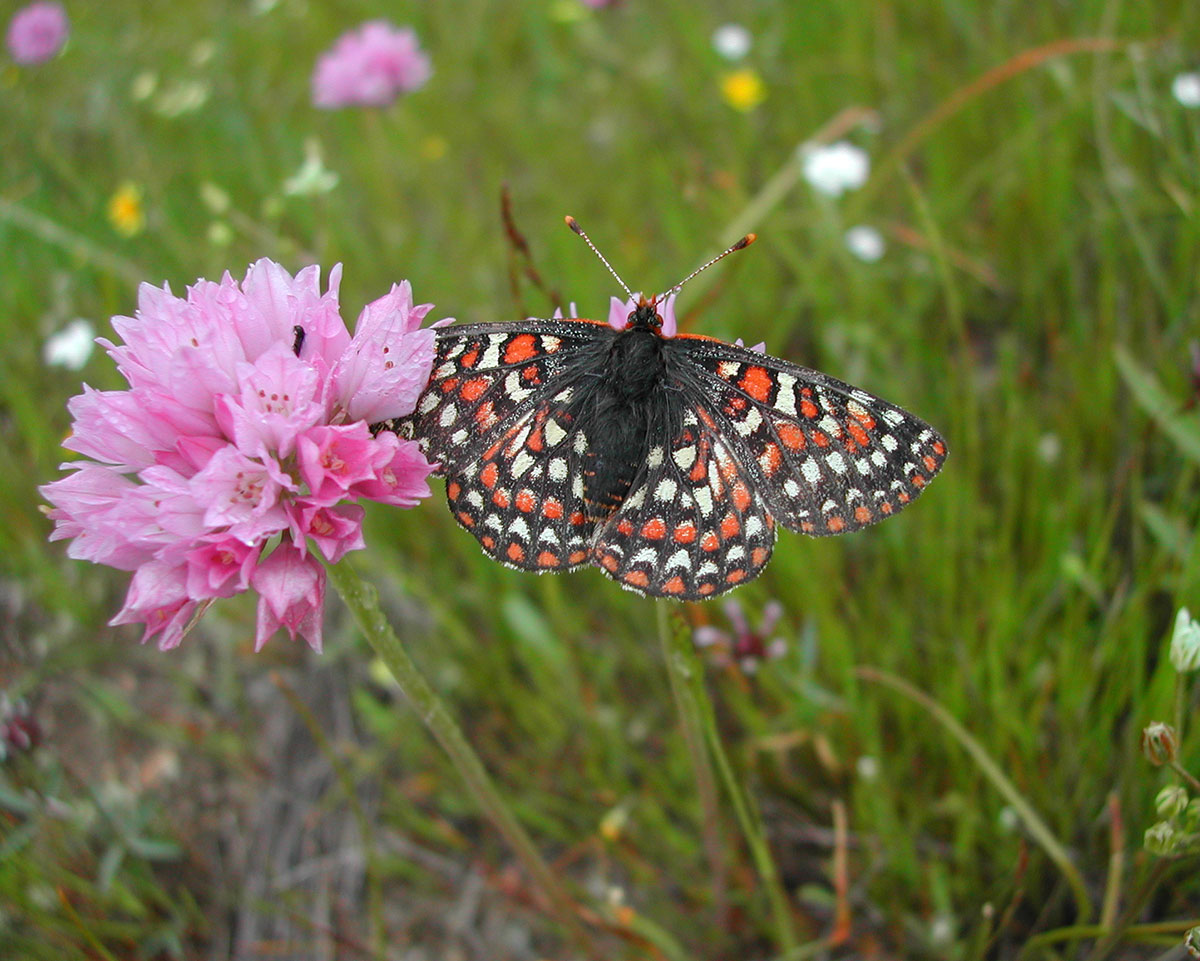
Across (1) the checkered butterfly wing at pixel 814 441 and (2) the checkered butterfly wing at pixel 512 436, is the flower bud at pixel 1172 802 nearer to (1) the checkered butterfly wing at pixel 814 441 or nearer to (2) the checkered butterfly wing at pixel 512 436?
(1) the checkered butterfly wing at pixel 814 441

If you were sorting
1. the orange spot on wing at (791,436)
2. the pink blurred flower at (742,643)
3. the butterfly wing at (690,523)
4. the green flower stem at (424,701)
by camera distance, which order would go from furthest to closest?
the pink blurred flower at (742,643)
the orange spot on wing at (791,436)
the butterfly wing at (690,523)
the green flower stem at (424,701)

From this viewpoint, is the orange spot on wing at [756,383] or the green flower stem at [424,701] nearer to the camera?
the green flower stem at [424,701]

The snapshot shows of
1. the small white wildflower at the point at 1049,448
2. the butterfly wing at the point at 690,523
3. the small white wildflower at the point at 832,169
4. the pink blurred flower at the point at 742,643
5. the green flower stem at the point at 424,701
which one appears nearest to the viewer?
the green flower stem at the point at 424,701

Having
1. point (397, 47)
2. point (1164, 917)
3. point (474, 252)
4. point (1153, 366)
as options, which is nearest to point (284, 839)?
point (1164, 917)

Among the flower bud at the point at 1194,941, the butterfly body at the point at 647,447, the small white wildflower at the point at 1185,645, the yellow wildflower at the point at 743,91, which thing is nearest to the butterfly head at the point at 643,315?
the butterfly body at the point at 647,447

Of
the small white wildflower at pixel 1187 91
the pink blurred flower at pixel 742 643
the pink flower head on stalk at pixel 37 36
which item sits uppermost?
the pink flower head on stalk at pixel 37 36

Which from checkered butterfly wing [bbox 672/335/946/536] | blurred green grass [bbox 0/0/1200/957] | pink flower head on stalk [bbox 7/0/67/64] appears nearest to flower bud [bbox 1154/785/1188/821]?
blurred green grass [bbox 0/0/1200/957]
